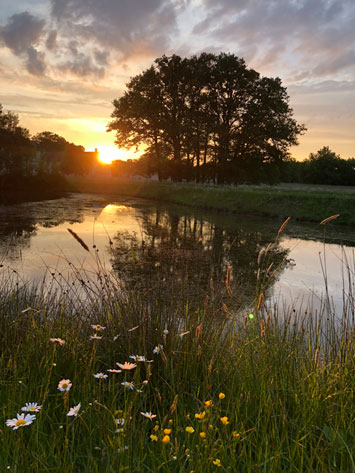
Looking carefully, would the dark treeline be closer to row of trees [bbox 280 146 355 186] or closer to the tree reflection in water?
the tree reflection in water

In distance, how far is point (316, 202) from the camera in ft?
69.2

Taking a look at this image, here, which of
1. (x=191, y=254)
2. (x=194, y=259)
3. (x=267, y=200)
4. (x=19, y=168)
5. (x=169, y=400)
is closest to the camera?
(x=169, y=400)

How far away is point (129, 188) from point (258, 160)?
12.3 metres

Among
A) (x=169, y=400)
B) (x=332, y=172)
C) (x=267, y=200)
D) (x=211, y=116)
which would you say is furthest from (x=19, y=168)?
(x=169, y=400)

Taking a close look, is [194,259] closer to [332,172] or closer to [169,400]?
[169,400]

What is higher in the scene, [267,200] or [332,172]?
[332,172]

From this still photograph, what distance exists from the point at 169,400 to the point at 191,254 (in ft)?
25.8

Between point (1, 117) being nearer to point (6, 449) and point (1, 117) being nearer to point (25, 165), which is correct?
point (25, 165)

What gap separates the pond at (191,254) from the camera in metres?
6.77

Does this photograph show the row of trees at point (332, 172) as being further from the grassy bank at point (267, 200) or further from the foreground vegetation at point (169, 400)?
the foreground vegetation at point (169, 400)

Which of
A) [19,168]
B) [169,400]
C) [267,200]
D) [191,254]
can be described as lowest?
[191,254]

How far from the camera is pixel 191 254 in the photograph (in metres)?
10.7

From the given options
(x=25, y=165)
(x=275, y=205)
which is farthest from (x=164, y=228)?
(x=25, y=165)

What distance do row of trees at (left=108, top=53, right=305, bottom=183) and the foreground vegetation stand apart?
107 ft
